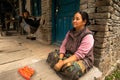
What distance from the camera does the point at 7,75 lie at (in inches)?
87.2

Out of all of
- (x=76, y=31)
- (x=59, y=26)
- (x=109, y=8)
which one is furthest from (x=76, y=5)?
(x=76, y=31)

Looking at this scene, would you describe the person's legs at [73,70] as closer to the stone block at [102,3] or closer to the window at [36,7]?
the stone block at [102,3]

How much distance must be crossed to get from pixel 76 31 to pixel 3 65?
1594 millimetres

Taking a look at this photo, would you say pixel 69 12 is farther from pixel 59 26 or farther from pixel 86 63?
pixel 86 63

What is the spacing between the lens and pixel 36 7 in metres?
6.59

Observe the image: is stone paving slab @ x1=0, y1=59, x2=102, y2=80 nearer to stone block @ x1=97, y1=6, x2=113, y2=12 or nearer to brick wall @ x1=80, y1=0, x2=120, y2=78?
brick wall @ x1=80, y1=0, x2=120, y2=78

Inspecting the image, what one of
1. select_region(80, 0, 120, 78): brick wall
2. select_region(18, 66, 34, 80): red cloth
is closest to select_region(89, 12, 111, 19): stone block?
select_region(80, 0, 120, 78): brick wall

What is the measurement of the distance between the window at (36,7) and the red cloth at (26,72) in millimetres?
4393

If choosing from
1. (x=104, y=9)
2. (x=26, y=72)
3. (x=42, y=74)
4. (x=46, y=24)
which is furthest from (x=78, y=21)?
(x=46, y=24)

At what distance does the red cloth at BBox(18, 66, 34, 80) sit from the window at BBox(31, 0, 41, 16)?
4393mm

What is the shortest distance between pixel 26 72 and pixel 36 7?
4866mm

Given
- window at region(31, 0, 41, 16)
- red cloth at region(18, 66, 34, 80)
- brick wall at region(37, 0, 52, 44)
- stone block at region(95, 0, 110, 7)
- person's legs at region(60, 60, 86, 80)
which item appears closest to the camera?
person's legs at region(60, 60, 86, 80)

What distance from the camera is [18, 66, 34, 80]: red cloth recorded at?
2.18 metres

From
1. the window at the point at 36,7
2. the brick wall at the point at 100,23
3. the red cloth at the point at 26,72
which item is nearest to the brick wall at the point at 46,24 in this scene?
the window at the point at 36,7
